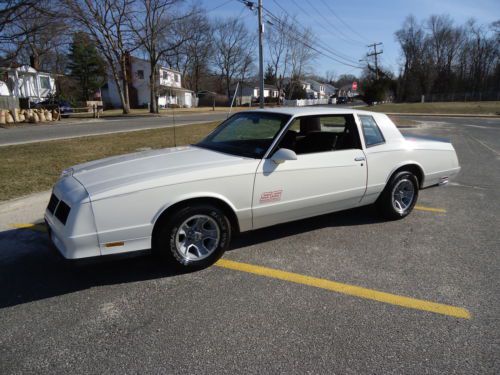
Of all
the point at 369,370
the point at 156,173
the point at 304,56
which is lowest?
the point at 369,370

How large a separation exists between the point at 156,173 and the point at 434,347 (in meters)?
2.62

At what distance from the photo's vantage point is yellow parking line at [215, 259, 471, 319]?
2904 millimetres

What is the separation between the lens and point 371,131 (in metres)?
4.66

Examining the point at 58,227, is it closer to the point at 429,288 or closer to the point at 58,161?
the point at 429,288

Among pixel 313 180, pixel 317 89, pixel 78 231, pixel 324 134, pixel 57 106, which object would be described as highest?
pixel 317 89

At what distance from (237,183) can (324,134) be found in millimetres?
1663

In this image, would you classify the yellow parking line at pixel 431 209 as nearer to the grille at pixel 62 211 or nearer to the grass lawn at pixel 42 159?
the grille at pixel 62 211

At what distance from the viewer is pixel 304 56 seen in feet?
237

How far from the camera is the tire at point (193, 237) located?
326 cm

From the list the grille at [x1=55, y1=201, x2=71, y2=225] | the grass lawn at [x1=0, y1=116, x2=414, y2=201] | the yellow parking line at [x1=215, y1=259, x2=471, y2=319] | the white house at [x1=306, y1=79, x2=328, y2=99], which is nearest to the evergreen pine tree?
the grass lawn at [x1=0, y1=116, x2=414, y2=201]

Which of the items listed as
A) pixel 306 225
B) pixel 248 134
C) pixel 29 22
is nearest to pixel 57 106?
pixel 29 22

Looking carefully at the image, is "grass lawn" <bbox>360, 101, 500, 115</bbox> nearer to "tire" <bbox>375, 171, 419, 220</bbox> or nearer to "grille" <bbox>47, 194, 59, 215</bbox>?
"tire" <bbox>375, 171, 419, 220</bbox>

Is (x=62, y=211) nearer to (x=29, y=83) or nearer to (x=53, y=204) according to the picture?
(x=53, y=204)

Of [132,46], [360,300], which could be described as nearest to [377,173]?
[360,300]
